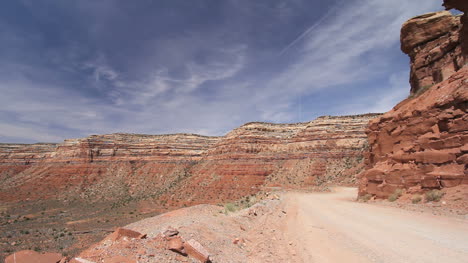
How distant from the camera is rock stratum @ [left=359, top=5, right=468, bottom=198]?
12398mm

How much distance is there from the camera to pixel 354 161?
4628 centimetres

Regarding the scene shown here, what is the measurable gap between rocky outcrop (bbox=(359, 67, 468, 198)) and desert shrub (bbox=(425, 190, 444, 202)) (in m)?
0.66

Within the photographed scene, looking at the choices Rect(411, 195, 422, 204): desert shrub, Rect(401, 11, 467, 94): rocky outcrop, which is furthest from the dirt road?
Rect(401, 11, 467, 94): rocky outcrop

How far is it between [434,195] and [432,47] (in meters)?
13.2

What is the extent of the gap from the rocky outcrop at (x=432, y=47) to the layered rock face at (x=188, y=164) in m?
27.7

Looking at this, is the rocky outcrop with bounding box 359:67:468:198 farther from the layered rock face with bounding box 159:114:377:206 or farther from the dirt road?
the layered rock face with bounding box 159:114:377:206

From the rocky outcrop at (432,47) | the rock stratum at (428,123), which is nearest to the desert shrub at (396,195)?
the rock stratum at (428,123)

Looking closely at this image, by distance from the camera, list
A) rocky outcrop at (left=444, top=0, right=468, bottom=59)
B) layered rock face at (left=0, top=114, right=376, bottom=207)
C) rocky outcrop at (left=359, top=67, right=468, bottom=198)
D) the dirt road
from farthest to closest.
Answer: layered rock face at (left=0, top=114, right=376, bottom=207)
rocky outcrop at (left=444, top=0, right=468, bottom=59)
rocky outcrop at (left=359, top=67, right=468, bottom=198)
the dirt road

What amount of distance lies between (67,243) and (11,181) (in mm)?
79588

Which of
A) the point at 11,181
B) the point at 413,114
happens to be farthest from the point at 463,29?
the point at 11,181

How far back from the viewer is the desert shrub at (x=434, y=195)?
11.5 m

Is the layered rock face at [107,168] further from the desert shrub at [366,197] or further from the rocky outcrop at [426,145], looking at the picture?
the rocky outcrop at [426,145]

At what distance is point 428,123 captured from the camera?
1416cm

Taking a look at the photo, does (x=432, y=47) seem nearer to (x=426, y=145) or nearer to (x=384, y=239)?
(x=426, y=145)
